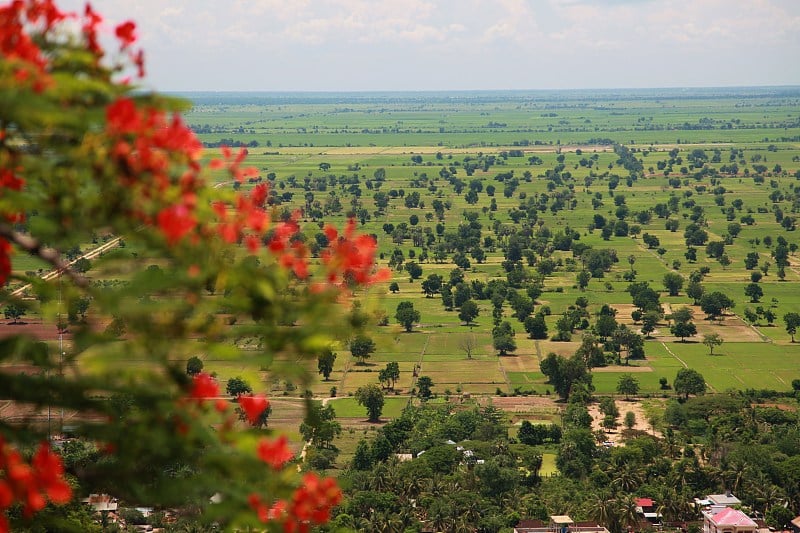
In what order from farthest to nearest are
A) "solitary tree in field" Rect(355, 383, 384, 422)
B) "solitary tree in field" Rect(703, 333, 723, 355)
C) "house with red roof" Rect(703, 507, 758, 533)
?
1. "solitary tree in field" Rect(703, 333, 723, 355)
2. "solitary tree in field" Rect(355, 383, 384, 422)
3. "house with red roof" Rect(703, 507, 758, 533)

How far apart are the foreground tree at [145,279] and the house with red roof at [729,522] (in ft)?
85.5

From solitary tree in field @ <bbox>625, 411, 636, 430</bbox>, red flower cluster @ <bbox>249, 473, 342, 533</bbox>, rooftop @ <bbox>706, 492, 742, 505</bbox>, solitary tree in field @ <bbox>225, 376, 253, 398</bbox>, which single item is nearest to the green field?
solitary tree in field @ <bbox>225, 376, 253, 398</bbox>

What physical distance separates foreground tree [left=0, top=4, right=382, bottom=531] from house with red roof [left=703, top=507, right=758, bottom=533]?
1026 inches

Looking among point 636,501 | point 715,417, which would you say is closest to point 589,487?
point 636,501

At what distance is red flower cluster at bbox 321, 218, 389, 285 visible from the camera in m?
3.17

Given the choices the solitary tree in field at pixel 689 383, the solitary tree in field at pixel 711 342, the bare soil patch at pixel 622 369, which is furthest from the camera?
the solitary tree in field at pixel 711 342

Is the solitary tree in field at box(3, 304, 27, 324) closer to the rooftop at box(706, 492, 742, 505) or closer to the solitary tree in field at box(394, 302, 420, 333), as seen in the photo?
the rooftop at box(706, 492, 742, 505)

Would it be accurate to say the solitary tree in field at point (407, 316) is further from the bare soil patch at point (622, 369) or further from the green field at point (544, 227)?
the bare soil patch at point (622, 369)

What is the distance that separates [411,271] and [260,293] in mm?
67256

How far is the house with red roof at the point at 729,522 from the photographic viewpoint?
27.2m

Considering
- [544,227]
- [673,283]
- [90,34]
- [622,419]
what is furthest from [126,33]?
[544,227]

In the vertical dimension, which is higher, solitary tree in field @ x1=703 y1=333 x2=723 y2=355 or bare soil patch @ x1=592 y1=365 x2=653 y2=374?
solitary tree in field @ x1=703 y1=333 x2=723 y2=355

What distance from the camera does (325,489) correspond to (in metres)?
3.20

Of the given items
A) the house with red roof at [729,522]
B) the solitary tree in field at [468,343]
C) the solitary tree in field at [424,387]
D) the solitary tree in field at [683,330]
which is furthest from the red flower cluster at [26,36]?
the solitary tree in field at [683,330]
